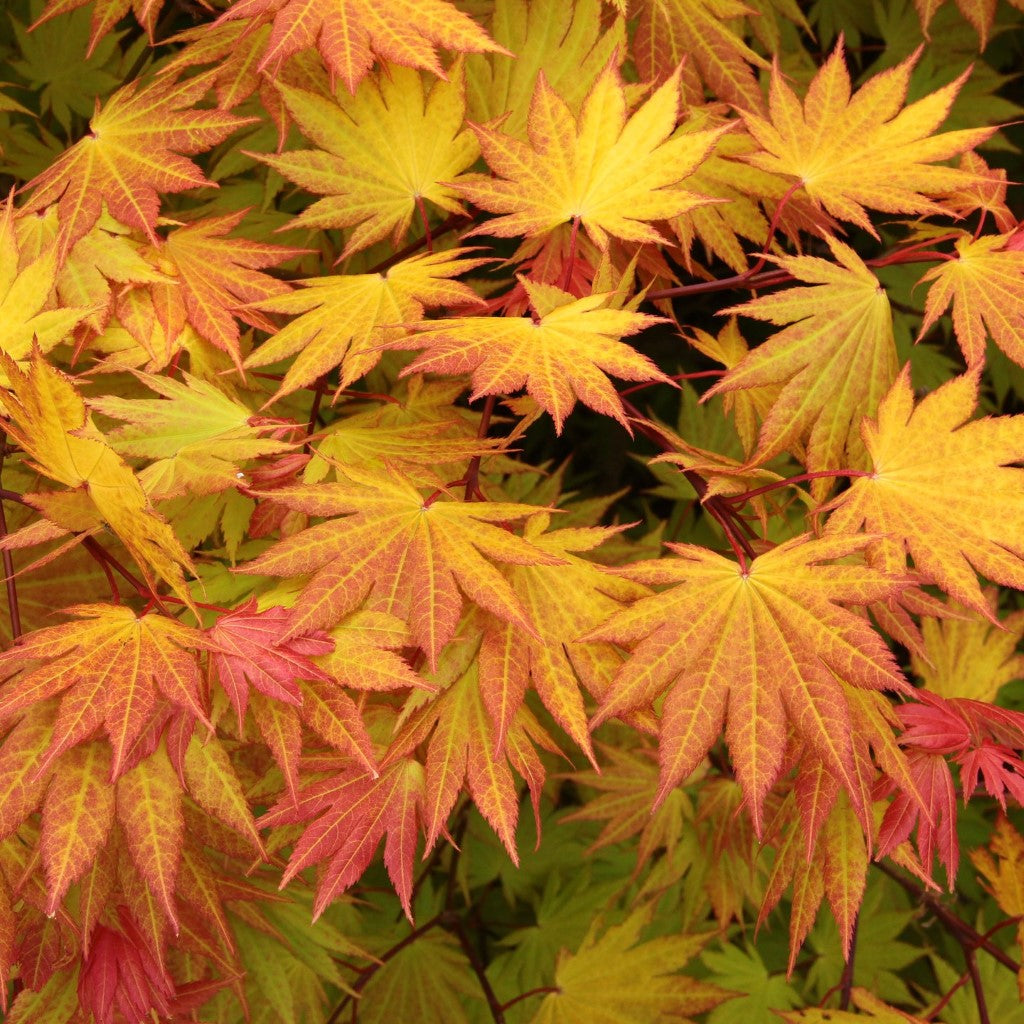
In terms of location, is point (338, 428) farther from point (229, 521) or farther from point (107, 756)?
point (107, 756)

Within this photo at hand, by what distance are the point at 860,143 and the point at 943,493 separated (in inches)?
15.6

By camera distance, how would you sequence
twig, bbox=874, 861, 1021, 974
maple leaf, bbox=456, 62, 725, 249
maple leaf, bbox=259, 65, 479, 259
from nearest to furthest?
maple leaf, bbox=456, 62, 725, 249 → maple leaf, bbox=259, 65, 479, 259 → twig, bbox=874, 861, 1021, 974

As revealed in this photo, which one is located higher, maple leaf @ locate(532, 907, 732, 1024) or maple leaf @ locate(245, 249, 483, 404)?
maple leaf @ locate(245, 249, 483, 404)

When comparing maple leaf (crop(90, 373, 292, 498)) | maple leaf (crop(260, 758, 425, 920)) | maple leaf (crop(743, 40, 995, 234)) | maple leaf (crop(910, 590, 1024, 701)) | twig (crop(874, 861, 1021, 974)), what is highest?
maple leaf (crop(743, 40, 995, 234))

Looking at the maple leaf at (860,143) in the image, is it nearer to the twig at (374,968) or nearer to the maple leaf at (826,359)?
the maple leaf at (826,359)

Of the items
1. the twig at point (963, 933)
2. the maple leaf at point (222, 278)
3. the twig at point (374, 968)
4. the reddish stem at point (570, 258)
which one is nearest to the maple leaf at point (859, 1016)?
the twig at point (963, 933)

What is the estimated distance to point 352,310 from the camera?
108 cm

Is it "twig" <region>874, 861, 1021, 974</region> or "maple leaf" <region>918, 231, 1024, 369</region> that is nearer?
"maple leaf" <region>918, 231, 1024, 369</region>

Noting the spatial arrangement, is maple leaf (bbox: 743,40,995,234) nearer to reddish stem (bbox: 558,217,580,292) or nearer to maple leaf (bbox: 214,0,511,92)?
reddish stem (bbox: 558,217,580,292)

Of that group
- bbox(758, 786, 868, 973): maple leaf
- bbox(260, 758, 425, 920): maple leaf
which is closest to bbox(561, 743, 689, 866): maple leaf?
bbox(758, 786, 868, 973): maple leaf

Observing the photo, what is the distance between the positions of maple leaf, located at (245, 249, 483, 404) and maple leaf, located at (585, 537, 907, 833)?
328 mm

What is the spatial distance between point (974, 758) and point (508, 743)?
0.46 metres

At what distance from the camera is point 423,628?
3.02 feet

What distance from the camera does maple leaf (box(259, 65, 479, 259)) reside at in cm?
117
